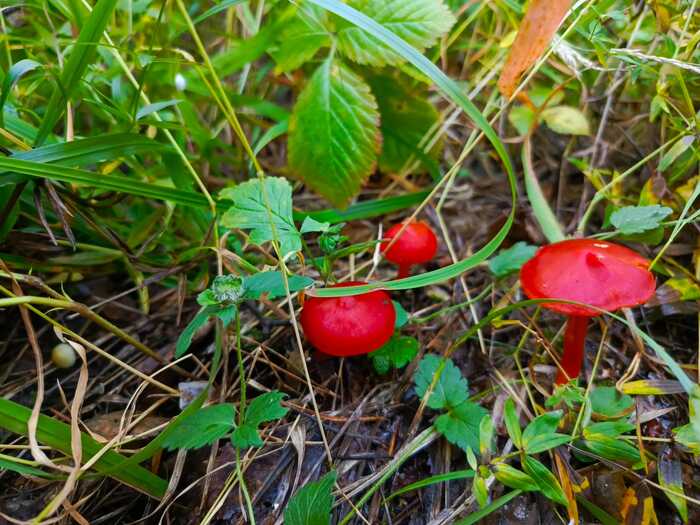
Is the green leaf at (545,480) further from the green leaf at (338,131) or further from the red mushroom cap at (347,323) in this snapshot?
the green leaf at (338,131)

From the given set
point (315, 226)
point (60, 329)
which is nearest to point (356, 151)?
point (315, 226)

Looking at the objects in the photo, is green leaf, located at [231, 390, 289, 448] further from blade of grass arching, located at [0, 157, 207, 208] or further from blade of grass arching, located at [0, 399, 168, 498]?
blade of grass arching, located at [0, 157, 207, 208]

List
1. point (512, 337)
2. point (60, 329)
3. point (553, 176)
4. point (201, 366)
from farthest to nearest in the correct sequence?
point (553, 176) < point (512, 337) < point (201, 366) < point (60, 329)

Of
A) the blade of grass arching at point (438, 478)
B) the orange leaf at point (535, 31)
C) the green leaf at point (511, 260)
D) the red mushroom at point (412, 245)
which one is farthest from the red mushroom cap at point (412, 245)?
the blade of grass arching at point (438, 478)

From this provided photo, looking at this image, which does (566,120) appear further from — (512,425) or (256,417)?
(256,417)

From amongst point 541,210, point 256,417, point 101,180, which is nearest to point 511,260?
point 541,210

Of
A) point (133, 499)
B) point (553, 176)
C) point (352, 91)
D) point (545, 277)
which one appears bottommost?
point (133, 499)

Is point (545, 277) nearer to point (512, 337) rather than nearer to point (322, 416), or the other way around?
point (512, 337)
